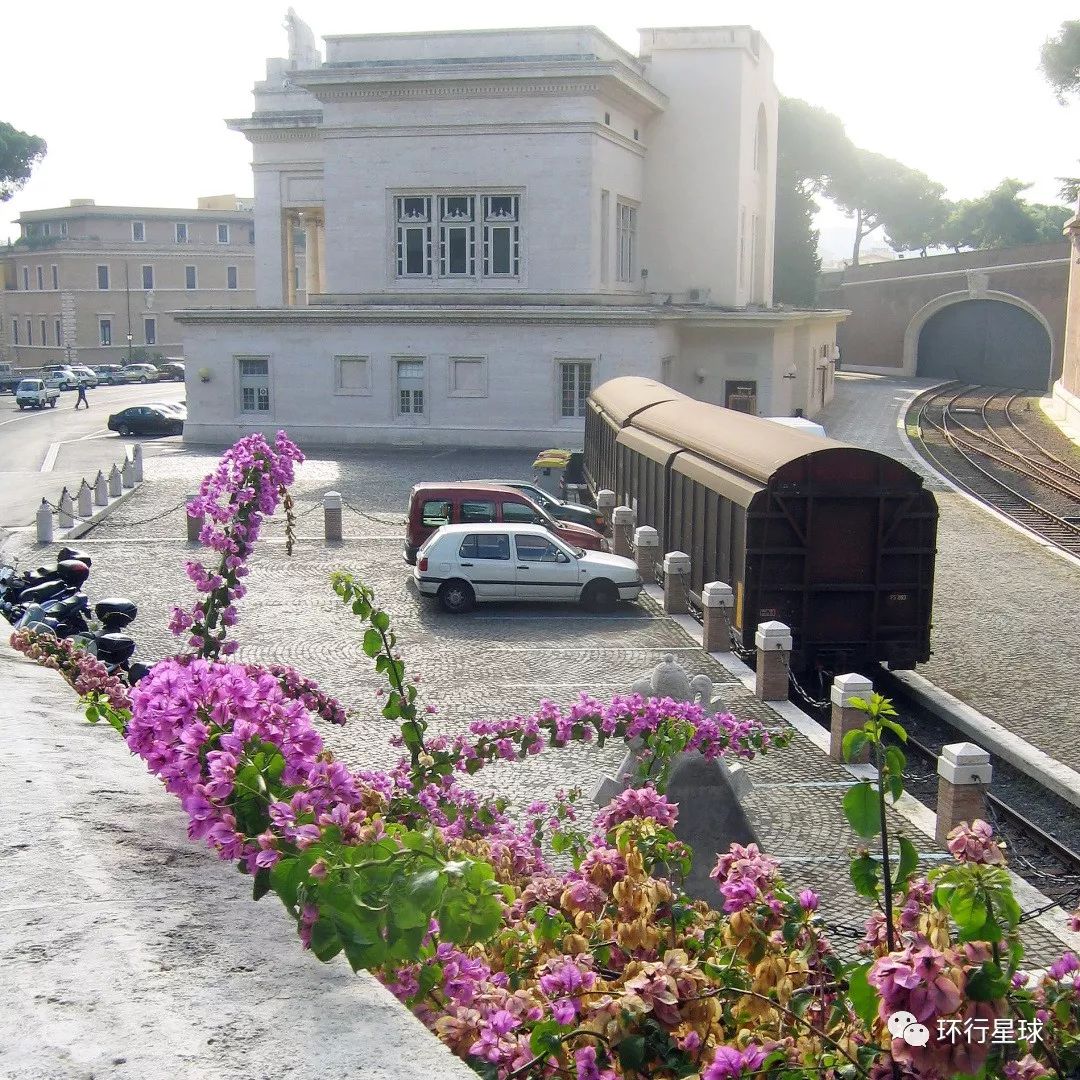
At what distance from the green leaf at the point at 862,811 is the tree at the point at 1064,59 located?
60328 millimetres

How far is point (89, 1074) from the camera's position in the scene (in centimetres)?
304

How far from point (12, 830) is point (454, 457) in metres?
36.2

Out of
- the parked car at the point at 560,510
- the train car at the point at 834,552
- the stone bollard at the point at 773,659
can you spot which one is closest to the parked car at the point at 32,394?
the parked car at the point at 560,510

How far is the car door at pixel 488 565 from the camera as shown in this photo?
20.2 m

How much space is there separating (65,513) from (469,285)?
62.8 ft

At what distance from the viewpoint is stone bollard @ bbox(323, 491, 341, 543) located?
26062mm

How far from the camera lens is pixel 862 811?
3.85 m

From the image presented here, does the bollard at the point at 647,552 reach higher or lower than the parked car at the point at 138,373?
lower

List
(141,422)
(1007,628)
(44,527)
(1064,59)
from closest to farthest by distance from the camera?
(1007,628) → (44,527) → (141,422) → (1064,59)

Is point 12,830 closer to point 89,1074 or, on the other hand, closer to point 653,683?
point 89,1074

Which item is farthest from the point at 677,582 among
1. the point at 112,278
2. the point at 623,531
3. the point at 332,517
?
the point at 112,278

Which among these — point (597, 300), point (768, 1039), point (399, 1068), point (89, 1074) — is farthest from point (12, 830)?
point (597, 300)

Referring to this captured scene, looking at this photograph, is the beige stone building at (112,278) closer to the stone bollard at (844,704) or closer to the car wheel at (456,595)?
the car wheel at (456,595)

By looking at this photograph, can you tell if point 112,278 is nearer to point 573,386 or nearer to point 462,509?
point 573,386
